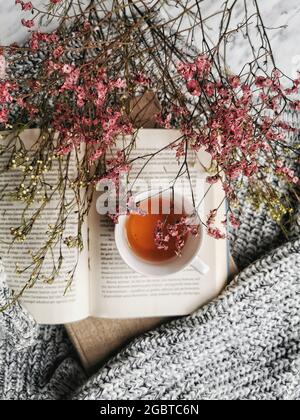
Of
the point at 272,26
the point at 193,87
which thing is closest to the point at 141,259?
the point at 193,87

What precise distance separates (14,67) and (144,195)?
35 centimetres

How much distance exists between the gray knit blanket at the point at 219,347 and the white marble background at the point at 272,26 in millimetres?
299

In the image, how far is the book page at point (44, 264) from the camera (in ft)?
3.20

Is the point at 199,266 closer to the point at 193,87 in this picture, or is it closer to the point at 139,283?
the point at 139,283

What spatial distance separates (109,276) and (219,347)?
0.25 metres

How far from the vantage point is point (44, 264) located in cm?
98

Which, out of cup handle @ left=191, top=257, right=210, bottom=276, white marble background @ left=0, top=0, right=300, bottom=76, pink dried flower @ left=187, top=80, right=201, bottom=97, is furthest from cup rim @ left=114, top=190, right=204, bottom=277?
white marble background @ left=0, top=0, right=300, bottom=76

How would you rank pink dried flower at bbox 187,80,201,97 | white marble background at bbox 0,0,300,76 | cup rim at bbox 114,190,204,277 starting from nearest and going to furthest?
pink dried flower at bbox 187,80,201,97, cup rim at bbox 114,190,204,277, white marble background at bbox 0,0,300,76

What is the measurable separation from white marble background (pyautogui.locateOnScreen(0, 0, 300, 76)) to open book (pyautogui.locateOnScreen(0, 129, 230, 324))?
24 centimetres

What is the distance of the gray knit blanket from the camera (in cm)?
102

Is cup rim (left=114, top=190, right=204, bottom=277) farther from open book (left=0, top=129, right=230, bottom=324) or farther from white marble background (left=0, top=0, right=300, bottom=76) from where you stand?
white marble background (left=0, top=0, right=300, bottom=76)

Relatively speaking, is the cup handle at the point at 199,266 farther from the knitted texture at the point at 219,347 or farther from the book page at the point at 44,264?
the book page at the point at 44,264
